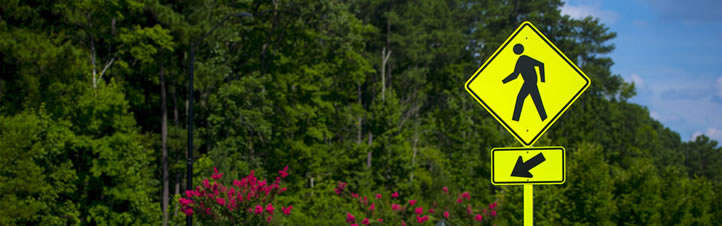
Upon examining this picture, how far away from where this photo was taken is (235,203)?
1833 cm

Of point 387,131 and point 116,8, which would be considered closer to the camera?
point 116,8

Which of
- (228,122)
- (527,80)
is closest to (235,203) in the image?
(228,122)

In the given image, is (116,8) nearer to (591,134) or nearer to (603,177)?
(603,177)

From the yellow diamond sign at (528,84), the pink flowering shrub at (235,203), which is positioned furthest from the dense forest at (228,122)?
the yellow diamond sign at (528,84)

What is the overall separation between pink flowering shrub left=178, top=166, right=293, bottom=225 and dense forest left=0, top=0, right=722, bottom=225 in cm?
314

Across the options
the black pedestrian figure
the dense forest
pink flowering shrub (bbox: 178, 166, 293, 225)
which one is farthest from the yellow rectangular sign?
the dense forest

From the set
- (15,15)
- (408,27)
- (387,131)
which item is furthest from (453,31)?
(15,15)

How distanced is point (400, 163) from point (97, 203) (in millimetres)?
13861

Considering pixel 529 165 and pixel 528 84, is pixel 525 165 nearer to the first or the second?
pixel 529 165

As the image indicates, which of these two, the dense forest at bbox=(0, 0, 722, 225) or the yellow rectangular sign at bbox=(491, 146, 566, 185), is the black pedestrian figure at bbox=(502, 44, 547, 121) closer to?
the yellow rectangular sign at bbox=(491, 146, 566, 185)

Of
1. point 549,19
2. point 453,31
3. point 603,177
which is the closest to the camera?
point 603,177

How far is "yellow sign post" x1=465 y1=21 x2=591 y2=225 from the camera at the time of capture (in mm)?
5309

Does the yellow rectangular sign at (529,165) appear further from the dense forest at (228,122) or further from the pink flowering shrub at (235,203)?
the dense forest at (228,122)

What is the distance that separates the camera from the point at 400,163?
35094 mm
